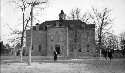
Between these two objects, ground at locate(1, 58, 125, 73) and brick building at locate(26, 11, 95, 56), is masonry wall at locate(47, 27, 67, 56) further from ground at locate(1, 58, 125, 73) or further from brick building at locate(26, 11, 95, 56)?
ground at locate(1, 58, 125, 73)

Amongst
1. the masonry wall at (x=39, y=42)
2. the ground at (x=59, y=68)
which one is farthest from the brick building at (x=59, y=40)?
the ground at (x=59, y=68)

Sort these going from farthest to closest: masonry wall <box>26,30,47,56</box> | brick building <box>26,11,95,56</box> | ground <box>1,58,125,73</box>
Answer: masonry wall <box>26,30,47,56</box> → brick building <box>26,11,95,56</box> → ground <box>1,58,125,73</box>

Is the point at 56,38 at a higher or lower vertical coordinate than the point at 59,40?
higher

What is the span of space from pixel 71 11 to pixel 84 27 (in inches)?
629

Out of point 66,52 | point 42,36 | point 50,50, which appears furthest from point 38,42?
point 66,52

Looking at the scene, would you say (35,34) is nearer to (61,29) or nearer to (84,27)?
(61,29)

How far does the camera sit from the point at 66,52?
53281 millimetres

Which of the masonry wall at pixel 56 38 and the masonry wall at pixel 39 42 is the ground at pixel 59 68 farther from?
the masonry wall at pixel 39 42

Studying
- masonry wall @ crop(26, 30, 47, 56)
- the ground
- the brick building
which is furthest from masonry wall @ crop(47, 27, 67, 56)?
the ground

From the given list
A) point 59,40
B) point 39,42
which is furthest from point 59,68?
point 39,42

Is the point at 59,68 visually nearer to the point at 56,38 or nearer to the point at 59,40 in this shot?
the point at 59,40

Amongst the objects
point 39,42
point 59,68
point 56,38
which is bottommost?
point 59,68

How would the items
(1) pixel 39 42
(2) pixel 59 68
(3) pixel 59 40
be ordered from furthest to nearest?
(1) pixel 39 42, (3) pixel 59 40, (2) pixel 59 68

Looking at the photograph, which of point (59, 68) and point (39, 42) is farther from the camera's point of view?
point (39, 42)
